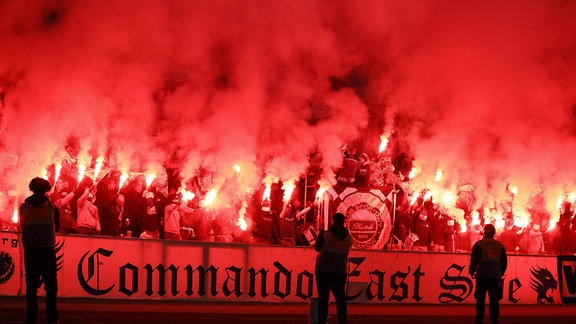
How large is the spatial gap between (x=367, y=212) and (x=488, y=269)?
310 inches

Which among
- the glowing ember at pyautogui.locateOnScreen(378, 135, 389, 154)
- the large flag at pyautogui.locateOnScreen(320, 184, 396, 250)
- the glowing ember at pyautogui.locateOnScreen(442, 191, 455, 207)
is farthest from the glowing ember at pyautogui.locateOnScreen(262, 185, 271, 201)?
the glowing ember at pyautogui.locateOnScreen(442, 191, 455, 207)

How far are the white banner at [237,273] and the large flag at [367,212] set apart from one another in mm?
2546

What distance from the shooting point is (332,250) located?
1182 centimetres

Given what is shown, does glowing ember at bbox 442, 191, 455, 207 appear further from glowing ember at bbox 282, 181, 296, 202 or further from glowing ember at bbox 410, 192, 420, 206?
glowing ember at bbox 282, 181, 296, 202

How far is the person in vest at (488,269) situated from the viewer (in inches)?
513

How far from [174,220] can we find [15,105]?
11.8ft

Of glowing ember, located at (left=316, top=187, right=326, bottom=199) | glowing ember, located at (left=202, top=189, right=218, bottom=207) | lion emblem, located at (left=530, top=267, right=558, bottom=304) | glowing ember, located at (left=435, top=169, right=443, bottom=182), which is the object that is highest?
glowing ember, located at (left=435, top=169, right=443, bottom=182)

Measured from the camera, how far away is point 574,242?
22.8 metres

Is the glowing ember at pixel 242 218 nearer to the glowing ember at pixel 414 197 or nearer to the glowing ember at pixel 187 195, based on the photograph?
the glowing ember at pixel 187 195

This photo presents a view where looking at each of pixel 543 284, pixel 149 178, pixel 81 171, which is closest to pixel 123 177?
pixel 149 178

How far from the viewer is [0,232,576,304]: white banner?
15688 mm

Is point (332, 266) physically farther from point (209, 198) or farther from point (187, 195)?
point (209, 198)

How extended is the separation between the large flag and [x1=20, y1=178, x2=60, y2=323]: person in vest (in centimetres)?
1055

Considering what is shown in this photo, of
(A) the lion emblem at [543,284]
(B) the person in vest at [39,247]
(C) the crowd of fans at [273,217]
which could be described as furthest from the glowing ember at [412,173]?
(B) the person in vest at [39,247]
